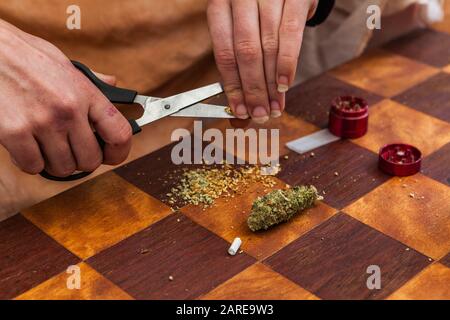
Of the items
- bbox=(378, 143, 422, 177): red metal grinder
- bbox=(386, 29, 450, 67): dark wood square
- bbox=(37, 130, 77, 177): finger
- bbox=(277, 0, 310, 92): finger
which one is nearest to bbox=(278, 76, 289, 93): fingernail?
bbox=(277, 0, 310, 92): finger

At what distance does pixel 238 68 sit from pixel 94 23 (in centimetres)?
31

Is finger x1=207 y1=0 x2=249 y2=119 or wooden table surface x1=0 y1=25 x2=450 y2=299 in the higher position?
finger x1=207 y1=0 x2=249 y2=119

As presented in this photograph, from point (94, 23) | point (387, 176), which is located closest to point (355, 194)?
point (387, 176)

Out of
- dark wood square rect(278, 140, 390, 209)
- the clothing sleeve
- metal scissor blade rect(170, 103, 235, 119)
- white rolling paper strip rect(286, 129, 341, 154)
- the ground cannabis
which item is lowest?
dark wood square rect(278, 140, 390, 209)

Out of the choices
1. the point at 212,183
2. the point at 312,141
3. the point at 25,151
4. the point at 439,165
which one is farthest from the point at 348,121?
the point at 25,151

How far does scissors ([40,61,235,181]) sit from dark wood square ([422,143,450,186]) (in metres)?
0.36

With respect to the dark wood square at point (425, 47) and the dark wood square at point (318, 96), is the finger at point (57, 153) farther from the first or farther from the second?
the dark wood square at point (425, 47)

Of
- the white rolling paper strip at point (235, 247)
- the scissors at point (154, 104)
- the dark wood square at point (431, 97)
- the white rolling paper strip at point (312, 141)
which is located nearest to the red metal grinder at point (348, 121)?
the white rolling paper strip at point (312, 141)

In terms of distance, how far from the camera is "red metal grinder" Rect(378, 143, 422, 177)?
3.92ft

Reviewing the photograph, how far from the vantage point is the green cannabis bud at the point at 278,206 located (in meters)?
1.06

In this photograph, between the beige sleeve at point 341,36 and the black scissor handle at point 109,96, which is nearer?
the black scissor handle at point 109,96

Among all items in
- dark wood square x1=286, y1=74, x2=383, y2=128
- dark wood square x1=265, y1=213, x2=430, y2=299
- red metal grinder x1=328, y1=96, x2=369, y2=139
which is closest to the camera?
dark wood square x1=265, y1=213, x2=430, y2=299

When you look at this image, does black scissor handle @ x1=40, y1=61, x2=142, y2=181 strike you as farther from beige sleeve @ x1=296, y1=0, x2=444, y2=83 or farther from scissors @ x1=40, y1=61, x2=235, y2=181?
beige sleeve @ x1=296, y1=0, x2=444, y2=83

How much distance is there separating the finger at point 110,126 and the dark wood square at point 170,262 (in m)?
0.13
